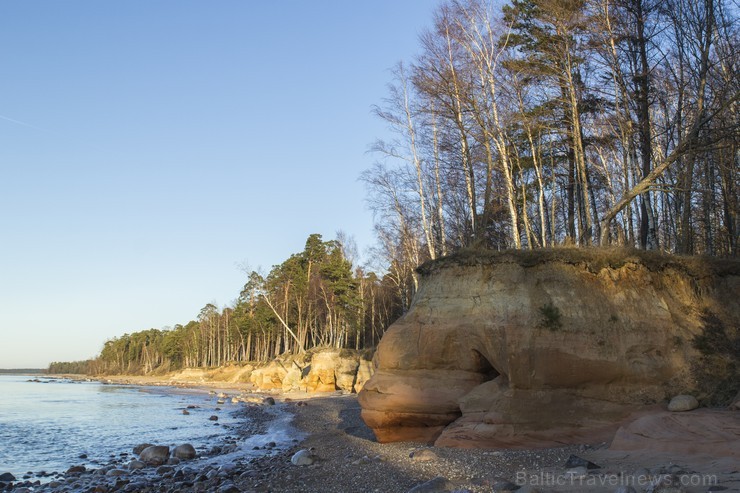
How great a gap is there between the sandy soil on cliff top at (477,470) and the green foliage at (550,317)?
115 inches

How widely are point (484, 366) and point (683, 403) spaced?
15.4 ft

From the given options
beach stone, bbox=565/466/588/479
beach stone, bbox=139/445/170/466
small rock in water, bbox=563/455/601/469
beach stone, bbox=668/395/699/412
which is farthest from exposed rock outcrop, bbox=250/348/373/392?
beach stone, bbox=565/466/588/479

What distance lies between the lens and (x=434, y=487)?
343 inches

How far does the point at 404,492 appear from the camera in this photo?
8.91 metres

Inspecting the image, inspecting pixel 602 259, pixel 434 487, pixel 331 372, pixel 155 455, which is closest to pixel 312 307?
pixel 331 372

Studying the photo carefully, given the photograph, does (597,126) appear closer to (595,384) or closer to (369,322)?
(595,384)

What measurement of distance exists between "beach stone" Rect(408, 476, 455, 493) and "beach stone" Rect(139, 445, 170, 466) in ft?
32.6

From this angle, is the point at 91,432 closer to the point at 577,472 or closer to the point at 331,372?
the point at 331,372

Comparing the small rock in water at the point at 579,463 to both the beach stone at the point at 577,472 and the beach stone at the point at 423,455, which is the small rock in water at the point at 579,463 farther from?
the beach stone at the point at 423,455

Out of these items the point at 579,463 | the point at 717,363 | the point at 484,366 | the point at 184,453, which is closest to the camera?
the point at 579,463

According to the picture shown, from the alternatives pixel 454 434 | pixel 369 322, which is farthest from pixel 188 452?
pixel 369 322

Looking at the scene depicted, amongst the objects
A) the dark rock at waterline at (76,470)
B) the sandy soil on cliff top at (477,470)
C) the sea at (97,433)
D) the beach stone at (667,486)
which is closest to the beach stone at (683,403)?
the sandy soil on cliff top at (477,470)

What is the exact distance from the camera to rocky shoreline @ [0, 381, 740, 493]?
7957 millimetres

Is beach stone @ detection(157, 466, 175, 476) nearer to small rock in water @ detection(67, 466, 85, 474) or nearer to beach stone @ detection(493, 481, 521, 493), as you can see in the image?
small rock in water @ detection(67, 466, 85, 474)
